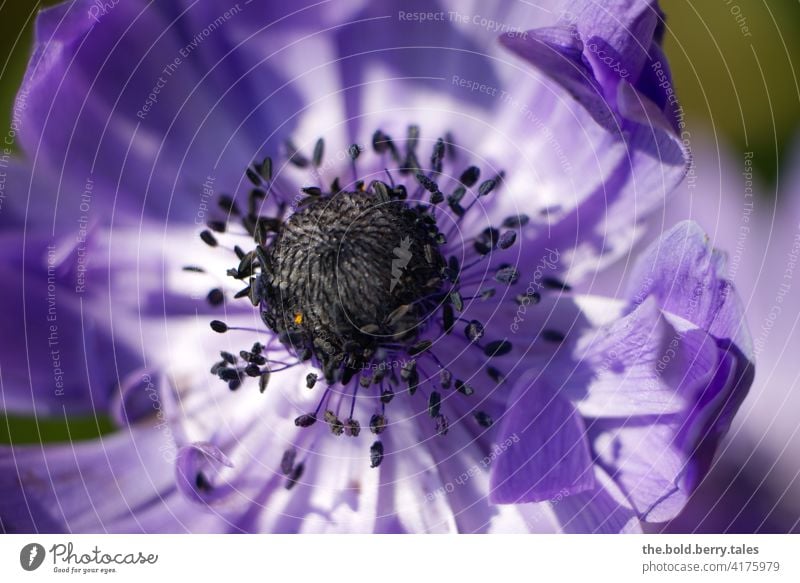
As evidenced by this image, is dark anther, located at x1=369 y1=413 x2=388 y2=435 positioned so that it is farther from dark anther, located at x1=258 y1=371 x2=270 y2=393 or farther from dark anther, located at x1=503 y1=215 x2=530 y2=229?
dark anther, located at x1=503 y1=215 x2=530 y2=229

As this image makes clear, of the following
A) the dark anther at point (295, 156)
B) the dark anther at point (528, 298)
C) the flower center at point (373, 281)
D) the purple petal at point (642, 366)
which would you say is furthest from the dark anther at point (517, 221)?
the dark anther at point (295, 156)

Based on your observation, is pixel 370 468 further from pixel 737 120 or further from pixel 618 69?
pixel 737 120

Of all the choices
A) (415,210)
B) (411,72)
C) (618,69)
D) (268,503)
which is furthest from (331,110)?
(268,503)

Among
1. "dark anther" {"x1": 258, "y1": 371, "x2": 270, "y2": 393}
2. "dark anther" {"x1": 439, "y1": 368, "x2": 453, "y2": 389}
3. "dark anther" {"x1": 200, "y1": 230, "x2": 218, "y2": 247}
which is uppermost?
"dark anther" {"x1": 200, "y1": 230, "x2": 218, "y2": 247}

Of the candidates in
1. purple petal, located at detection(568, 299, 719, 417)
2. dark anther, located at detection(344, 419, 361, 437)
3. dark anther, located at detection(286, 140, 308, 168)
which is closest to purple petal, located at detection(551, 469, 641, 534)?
purple petal, located at detection(568, 299, 719, 417)

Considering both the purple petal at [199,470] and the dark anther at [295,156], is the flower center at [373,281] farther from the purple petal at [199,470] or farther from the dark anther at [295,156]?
the purple petal at [199,470]

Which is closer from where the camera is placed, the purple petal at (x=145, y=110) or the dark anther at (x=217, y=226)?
the purple petal at (x=145, y=110)

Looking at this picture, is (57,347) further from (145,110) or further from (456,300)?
(456,300)

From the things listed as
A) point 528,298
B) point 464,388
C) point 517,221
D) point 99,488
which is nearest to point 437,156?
point 517,221

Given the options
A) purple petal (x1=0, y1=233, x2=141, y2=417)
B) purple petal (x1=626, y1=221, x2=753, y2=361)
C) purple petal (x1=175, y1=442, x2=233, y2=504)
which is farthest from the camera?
purple petal (x1=0, y1=233, x2=141, y2=417)
